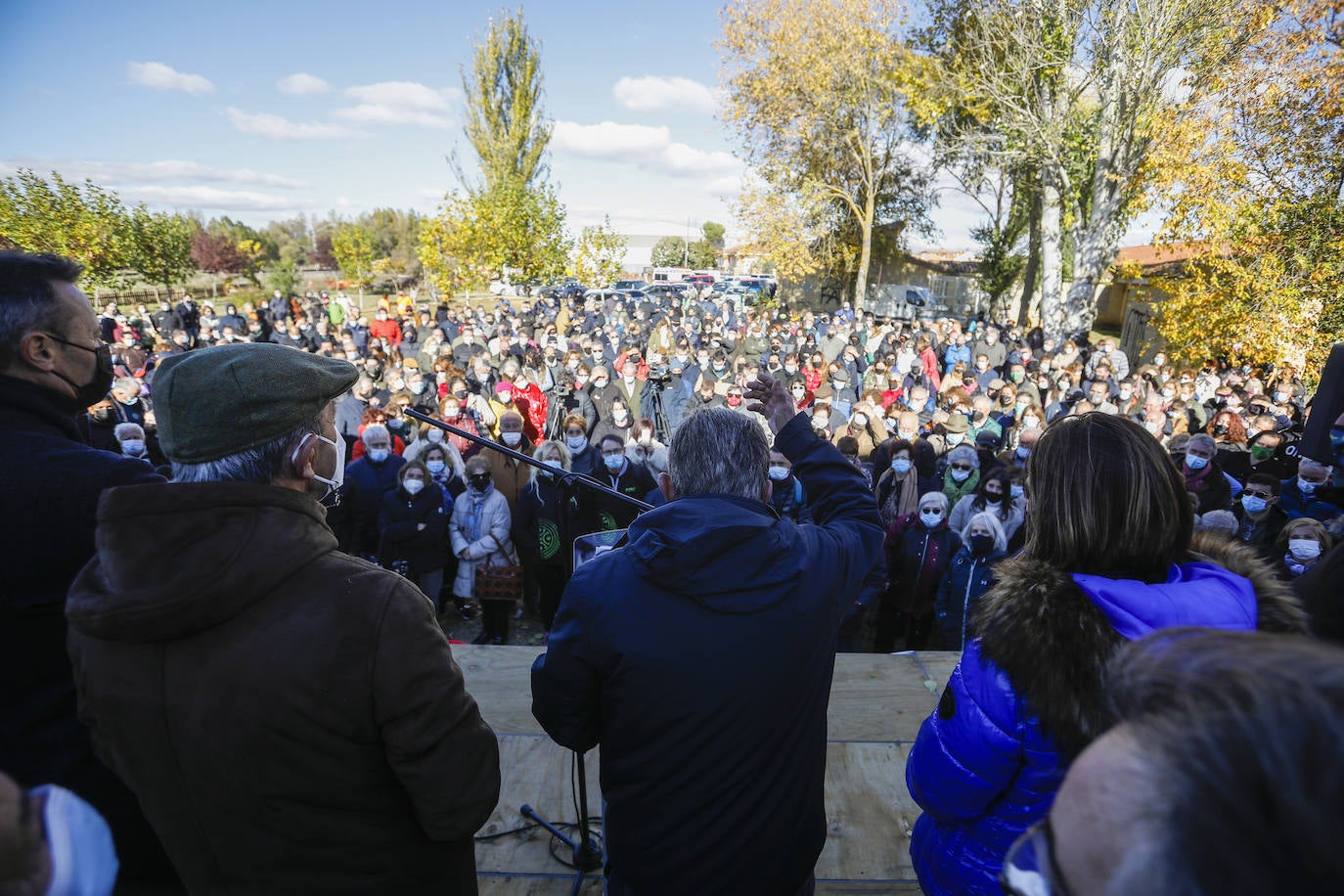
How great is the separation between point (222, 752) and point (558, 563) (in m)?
4.20

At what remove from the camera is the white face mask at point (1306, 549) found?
3820mm

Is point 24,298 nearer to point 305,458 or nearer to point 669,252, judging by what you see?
point 305,458

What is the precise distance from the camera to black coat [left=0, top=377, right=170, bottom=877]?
1463 mm

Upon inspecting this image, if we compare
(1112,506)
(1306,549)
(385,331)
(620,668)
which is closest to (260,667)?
(620,668)

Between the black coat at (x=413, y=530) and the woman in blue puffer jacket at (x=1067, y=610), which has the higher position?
the woman in blue puffer jacket at (x=1067, y=610)

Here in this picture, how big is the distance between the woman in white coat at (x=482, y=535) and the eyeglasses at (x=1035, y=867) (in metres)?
5.10

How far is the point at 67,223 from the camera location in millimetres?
19297

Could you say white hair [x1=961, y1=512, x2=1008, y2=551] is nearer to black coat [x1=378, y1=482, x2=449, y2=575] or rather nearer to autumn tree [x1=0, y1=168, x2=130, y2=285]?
black coat [x1=378, y1=482, x2=449, y2=575]

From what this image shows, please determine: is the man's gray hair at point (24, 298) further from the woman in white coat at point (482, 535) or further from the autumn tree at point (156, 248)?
the autumn tree at point (156, 248)

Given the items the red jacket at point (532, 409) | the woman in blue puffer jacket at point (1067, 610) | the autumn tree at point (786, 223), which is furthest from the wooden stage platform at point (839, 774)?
the autumn tree at point (786, 223)

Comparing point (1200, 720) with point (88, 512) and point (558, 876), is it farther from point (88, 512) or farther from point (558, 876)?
point (558, 876)

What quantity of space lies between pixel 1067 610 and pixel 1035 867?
0.73m

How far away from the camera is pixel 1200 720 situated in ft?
1.84

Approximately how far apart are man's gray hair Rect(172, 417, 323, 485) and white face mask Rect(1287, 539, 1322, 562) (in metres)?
5.08
